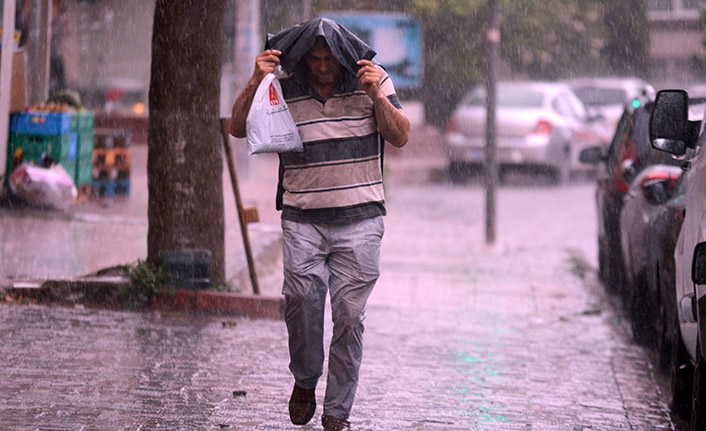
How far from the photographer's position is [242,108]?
5285mm

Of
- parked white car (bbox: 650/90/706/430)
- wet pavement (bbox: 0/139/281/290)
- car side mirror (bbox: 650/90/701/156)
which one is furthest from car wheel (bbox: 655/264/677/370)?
wet pavement (bbox: 0/139/281/290)

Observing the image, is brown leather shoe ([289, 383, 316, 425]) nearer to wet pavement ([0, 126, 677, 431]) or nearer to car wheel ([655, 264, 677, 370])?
wet pavement ([0, 126, 677, 431])

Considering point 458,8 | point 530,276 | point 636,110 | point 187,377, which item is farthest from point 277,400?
point 458,8

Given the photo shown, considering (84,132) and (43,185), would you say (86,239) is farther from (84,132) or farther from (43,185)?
(84,132)

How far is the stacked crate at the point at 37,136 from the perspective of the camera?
12.6 meters

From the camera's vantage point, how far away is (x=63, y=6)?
1720 centimetres

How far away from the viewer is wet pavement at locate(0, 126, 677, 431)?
5.76m

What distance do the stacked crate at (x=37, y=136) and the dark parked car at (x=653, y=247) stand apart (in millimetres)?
6483

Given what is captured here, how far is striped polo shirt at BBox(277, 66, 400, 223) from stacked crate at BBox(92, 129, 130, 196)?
31.8 ft

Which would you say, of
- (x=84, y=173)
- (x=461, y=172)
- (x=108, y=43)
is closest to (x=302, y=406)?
(x=84, y=173)

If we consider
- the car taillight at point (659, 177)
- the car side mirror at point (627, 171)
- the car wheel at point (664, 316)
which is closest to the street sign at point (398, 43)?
the car side mirror at point (627, 171)

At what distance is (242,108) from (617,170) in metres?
5.57

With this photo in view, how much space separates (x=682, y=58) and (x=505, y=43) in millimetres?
17815

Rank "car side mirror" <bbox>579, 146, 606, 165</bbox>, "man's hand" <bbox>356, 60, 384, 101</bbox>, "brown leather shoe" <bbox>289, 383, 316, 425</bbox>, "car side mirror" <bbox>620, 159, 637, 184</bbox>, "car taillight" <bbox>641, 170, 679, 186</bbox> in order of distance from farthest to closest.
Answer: "car side mirror" <bbox>579, 146, 606, 165</bbox> → "car side mirror" <bbox>620, 159, 637, 184</bbox> → "car taillight" <bbox>641, 170, 679, 186</bbox> → "brown leather shoe" <bbox>289, 383, 316, 425</bbox> → "man's hand" <bbox>356, 60, 384, 101</bbox>
